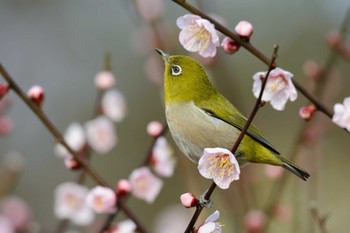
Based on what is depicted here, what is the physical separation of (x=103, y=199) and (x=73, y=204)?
0.63m

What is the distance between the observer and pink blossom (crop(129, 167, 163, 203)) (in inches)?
96.2

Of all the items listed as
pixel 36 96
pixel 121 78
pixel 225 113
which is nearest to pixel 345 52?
pixel 225 113

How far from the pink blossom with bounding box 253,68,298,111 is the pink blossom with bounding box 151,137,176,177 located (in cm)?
65

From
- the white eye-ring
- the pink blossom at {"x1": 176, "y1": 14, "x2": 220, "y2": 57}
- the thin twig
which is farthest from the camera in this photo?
the white eye-ring

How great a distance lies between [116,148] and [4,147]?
133 centimetres

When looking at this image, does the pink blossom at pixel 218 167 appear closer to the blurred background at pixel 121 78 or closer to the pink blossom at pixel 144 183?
the pink blossom at pixel 144 183

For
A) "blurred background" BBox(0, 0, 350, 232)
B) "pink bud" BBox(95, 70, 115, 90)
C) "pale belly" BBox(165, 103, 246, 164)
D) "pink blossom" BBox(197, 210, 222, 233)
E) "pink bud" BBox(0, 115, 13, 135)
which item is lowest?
"blurred background" BBox(0, 0, 350, 232)

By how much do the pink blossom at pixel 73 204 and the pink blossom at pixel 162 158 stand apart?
0.41 m

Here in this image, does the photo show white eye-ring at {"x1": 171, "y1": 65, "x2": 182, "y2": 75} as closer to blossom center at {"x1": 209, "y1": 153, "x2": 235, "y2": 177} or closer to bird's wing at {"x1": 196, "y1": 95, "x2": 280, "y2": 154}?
bird's wing at {"x1": 196, "y1": 95, "x2": 280, "y2": 154}

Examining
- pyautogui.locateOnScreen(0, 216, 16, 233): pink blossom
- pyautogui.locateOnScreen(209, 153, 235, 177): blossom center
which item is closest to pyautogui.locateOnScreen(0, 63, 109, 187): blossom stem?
pyautogui.locateOnScreen(209, 153, 235, 177): blossom center

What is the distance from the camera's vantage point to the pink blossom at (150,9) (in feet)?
10.8

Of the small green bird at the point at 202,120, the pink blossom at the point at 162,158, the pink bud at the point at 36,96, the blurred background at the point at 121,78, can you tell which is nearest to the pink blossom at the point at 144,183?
the pink blossom at the point at 162,158

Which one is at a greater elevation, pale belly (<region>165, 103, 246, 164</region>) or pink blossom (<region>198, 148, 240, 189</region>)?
pink blossom (<region>198, 148, 240, 189</region>)

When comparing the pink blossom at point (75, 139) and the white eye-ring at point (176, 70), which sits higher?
the white eye-ring at point (176, 70)
